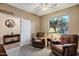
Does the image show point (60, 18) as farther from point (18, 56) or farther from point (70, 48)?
point (18, 56)

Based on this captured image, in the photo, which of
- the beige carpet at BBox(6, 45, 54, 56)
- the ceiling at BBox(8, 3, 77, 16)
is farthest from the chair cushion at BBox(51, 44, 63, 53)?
the ceiling at BBox(8, 3, 77, 16)

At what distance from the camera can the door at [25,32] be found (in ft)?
7.69

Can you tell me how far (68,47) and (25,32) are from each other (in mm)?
1093

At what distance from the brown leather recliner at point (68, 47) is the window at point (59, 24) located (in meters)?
0.20

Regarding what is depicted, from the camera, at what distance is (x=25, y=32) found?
2.37 m

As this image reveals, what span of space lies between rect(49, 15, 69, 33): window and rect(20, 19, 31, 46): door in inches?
23.3

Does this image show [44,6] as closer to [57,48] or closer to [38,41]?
[38,41]

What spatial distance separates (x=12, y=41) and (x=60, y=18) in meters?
1.33

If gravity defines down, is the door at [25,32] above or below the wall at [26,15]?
below

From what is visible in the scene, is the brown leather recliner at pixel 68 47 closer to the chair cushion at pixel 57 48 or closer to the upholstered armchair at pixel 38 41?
the chair cushion at pixel 57 48

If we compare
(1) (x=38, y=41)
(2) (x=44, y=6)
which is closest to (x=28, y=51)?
(1) (x=38, y=41)

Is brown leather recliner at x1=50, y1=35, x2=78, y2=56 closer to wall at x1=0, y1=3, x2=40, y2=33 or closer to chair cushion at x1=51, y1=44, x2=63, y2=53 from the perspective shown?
chair cushion at x1=51, y1=44, x2=63, y2=53

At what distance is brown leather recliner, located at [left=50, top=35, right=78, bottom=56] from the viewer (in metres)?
2.18

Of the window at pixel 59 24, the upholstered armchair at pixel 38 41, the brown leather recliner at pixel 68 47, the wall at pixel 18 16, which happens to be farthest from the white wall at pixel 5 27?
the brown leather recliner at pixel 68 47
